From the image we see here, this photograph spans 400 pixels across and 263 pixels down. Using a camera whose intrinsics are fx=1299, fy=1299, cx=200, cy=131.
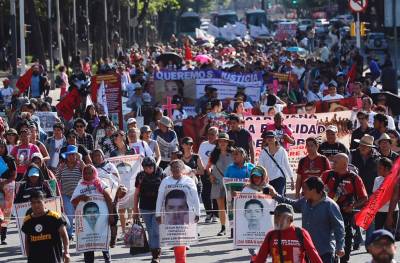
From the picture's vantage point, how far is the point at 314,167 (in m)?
15.3

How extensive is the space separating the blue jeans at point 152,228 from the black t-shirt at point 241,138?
12.1 feet

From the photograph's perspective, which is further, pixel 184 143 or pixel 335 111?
pixel 335 111

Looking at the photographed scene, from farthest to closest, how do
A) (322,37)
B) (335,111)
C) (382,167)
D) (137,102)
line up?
1. (322,37)
2. (137,102)
3. (335,111)
4. (382,167)

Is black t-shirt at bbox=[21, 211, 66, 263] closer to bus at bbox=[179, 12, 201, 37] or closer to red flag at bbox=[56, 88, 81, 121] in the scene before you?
red flag at bbox=[56, 88, 81, 121]

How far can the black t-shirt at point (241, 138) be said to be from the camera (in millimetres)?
18281

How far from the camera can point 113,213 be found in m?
14.6

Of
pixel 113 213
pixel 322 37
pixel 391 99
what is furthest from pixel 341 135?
pixel 322 37

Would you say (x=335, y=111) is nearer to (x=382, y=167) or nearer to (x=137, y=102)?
(x=137, y=102)

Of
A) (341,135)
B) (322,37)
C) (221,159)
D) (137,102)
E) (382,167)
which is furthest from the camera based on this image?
(322,37)

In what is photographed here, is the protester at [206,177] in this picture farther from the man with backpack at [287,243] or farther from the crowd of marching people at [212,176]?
the man with backpack at [287,243]

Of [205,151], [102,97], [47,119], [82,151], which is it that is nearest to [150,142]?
[205,151]

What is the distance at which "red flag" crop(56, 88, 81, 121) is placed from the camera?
76.8ft

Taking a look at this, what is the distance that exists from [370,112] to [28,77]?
9930mm

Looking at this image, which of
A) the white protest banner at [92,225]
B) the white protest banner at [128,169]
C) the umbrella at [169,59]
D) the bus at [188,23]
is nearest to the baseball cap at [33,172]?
the white protest banner at [92,225]
